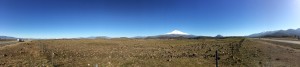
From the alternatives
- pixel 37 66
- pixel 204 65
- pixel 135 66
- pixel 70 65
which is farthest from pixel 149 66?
pixel 37 66

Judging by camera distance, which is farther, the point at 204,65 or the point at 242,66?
the point at 204,65

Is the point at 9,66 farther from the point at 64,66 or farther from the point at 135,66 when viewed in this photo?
the point at 135,66

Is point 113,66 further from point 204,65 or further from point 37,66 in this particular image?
point 204,65

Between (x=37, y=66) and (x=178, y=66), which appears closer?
(x=37, y=66)

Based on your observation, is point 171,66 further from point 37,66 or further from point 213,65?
point 37,66

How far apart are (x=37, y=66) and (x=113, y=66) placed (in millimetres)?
6057

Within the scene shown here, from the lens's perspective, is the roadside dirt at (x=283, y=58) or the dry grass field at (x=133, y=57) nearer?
the roadside dirt at (x=283, y=58)

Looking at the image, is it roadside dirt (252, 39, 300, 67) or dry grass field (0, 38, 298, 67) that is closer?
roadside dirt (252, 39, 300, 67)

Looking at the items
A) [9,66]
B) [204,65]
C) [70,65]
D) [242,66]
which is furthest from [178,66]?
[9,66]

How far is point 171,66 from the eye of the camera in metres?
19.7

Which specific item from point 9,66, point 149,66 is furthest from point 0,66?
point 149,66

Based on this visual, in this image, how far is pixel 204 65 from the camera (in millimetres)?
19844

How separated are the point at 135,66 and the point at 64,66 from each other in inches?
231

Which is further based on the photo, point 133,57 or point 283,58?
point 133,57
